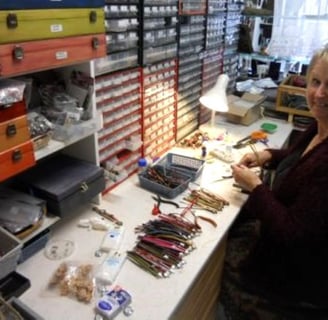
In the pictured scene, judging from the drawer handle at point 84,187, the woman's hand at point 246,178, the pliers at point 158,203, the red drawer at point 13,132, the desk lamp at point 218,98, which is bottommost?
the pliers at point 158,203

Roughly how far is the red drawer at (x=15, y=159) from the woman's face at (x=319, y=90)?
0.90m

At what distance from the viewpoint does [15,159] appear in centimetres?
84

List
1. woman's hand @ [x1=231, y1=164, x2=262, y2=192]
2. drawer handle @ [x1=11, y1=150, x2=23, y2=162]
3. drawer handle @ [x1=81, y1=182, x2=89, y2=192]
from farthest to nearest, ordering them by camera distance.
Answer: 1. woman's hand @ [x1=231, y1=164, x2=262, y2=192]
2. drawer handle @ [x1=81, y1=182, x2=89, y2=192]
3. drawer handle @ [x1=11, y1=150, x2=23, y2=162]

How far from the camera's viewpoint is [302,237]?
1012mm

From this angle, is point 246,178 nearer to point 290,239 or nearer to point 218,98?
point 290,239

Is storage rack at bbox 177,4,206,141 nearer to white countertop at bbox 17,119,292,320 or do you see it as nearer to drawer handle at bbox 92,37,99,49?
white countertop at bbox 17,119,292,320

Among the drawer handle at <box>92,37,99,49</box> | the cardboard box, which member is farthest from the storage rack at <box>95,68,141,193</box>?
the cardboard box

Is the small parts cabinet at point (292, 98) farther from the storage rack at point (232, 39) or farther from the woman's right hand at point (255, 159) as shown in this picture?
the woman's right hand at point (255, 159)

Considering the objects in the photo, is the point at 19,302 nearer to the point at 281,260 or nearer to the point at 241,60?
the point at 281,260

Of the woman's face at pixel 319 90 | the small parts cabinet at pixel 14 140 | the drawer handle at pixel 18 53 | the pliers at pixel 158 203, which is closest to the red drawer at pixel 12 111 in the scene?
the small parts cabinet at pixel 14 140

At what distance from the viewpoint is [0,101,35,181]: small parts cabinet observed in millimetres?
806

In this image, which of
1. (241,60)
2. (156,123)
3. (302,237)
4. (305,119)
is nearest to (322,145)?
(302,237)

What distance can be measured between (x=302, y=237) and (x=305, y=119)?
4.49 feet

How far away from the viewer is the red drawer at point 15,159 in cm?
82
